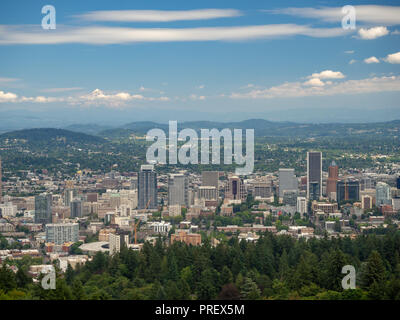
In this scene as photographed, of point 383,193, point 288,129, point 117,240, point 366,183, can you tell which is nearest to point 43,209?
point 117,240

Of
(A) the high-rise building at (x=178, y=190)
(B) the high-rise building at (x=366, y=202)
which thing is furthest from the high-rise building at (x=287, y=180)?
(A) the high-rise building at (x=178, y=190)

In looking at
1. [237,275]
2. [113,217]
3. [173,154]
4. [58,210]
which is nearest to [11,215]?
[58,210]

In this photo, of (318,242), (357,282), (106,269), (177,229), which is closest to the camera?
(357,282)

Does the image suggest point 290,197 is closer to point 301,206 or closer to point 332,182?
point 301,206

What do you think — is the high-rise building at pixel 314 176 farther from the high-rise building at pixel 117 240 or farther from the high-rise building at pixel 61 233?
the high-rise building at pixel 61 233

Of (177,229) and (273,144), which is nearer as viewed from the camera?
(177,229)
